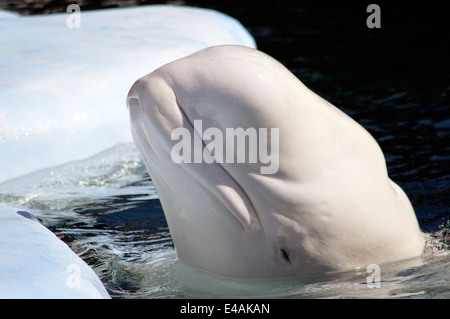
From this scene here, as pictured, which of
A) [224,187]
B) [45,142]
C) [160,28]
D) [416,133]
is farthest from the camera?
[160,28]

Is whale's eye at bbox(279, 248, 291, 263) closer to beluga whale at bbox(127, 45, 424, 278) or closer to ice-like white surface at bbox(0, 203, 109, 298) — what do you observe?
beluga whale at bbox(127, 45, 424, 278)

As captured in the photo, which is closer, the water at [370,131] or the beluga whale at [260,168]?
the beluga whale at [260,168]

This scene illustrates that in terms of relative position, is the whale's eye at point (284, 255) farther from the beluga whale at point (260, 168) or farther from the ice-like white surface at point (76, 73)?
the ice-like white surface at point (76, 73)

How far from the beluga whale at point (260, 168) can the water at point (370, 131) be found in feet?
0.45

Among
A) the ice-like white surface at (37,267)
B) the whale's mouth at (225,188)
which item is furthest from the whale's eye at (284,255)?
the ice-like white surface at (37,267)

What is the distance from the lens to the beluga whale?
2.83 metres


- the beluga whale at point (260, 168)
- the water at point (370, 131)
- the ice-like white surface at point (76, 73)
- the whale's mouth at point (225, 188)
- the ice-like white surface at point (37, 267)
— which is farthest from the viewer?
the ice-like white surface at point (76, 73)

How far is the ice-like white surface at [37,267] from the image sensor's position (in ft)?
8.51

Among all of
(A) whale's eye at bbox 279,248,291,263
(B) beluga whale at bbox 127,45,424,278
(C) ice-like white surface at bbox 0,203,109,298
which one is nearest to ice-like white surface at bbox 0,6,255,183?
(C) ice-like white surface at bbox 0,203,109,298

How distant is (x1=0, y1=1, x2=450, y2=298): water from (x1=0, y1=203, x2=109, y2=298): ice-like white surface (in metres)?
0.32

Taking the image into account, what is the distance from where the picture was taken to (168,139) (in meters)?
2.98

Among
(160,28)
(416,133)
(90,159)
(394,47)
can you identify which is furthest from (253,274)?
(394,47)

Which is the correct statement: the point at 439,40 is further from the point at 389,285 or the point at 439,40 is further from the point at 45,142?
the point at 389,285
